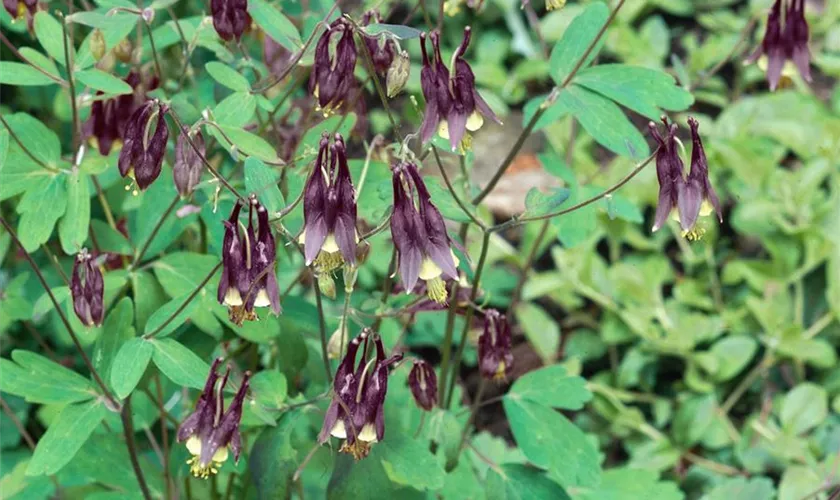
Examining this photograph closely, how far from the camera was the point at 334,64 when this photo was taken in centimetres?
150

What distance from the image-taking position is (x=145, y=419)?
2.17 m

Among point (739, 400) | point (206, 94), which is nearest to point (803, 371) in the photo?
point (739, 400)

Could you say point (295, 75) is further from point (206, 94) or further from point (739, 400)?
point (739, 400)

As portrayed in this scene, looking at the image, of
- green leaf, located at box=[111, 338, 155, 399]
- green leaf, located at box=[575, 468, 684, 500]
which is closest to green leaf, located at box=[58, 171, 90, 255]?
green leaf, located at box=[111, 338, 155, 399]

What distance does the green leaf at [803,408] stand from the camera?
8.92ft

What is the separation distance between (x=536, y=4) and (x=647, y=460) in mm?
1757

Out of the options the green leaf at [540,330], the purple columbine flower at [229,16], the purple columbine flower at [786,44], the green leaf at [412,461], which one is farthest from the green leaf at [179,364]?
the green leaf at [540,330]

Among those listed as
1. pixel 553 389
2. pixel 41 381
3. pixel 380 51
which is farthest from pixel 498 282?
pixel 41 381

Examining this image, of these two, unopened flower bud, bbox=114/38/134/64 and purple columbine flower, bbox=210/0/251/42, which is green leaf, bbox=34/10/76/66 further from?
purple columbine flower, bbox=210/0/251/42

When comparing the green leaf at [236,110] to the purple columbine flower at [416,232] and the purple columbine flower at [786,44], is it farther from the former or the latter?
the purple columbine flower at [786,44]

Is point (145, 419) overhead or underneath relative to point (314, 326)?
underneath

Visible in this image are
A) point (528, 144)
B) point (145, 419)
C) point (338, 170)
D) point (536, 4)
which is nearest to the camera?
point (338, 170)

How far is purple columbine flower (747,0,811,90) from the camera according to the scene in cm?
196

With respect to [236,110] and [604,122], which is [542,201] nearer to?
[604,122]
